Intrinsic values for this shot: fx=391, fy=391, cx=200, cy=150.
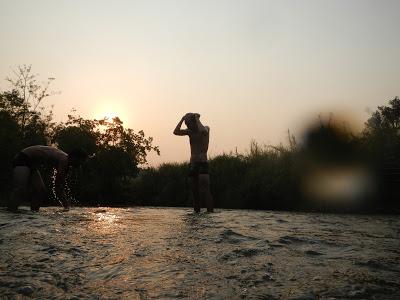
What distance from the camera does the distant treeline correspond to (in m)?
12.1

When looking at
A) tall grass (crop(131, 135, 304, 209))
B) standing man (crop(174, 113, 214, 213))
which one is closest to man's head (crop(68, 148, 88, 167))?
standing man (crop(174, 113, 214, 213))

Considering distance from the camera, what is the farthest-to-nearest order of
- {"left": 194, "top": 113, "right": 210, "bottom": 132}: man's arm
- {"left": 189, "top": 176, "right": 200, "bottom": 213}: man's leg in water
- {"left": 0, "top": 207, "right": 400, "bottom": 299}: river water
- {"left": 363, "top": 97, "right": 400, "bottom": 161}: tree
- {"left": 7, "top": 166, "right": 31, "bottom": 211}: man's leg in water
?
{"left": 363, "top": 97, "right": 400, "bottom": 161}: tree → {"left": 189, "top": 176, "right": 200, "bottom": 213}: man's leg in water → {"left": 194, "top": 113, "right": 210, "bottom": 132}: man's arm → {"left": 7, "top": 166, "right": 31, "bottom": 211}: man's leg in water → {"left": 0, "top": 207, "right": 400, "bottom": 299}: river water

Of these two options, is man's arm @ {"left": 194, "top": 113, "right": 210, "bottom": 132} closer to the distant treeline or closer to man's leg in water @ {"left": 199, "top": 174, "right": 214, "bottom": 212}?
man's leg in water @ {"left": 199, "top": 174, "right": 214, "bottom": 212}

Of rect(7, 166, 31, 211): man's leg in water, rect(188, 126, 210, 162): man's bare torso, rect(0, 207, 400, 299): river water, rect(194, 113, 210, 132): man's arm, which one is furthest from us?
rect(188, 126, 210, 162): man's bare torso

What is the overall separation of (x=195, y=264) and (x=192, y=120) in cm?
565

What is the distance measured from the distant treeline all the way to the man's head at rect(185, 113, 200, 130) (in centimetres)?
541

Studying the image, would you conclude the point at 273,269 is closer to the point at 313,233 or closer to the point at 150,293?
the point at 150,293

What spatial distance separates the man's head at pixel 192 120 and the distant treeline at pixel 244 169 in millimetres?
5414

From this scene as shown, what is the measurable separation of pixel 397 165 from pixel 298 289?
10.4 meters

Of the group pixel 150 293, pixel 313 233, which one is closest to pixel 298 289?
pixel 150 293

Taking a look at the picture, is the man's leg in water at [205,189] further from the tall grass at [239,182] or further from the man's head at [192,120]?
the tall grass at [239,182]

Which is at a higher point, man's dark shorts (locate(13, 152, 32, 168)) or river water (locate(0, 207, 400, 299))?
man's dark shorts (locate(13, 152, 32, 168))

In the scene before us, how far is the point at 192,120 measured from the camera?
9.19 meters

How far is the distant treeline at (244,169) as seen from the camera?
12.1 meters
